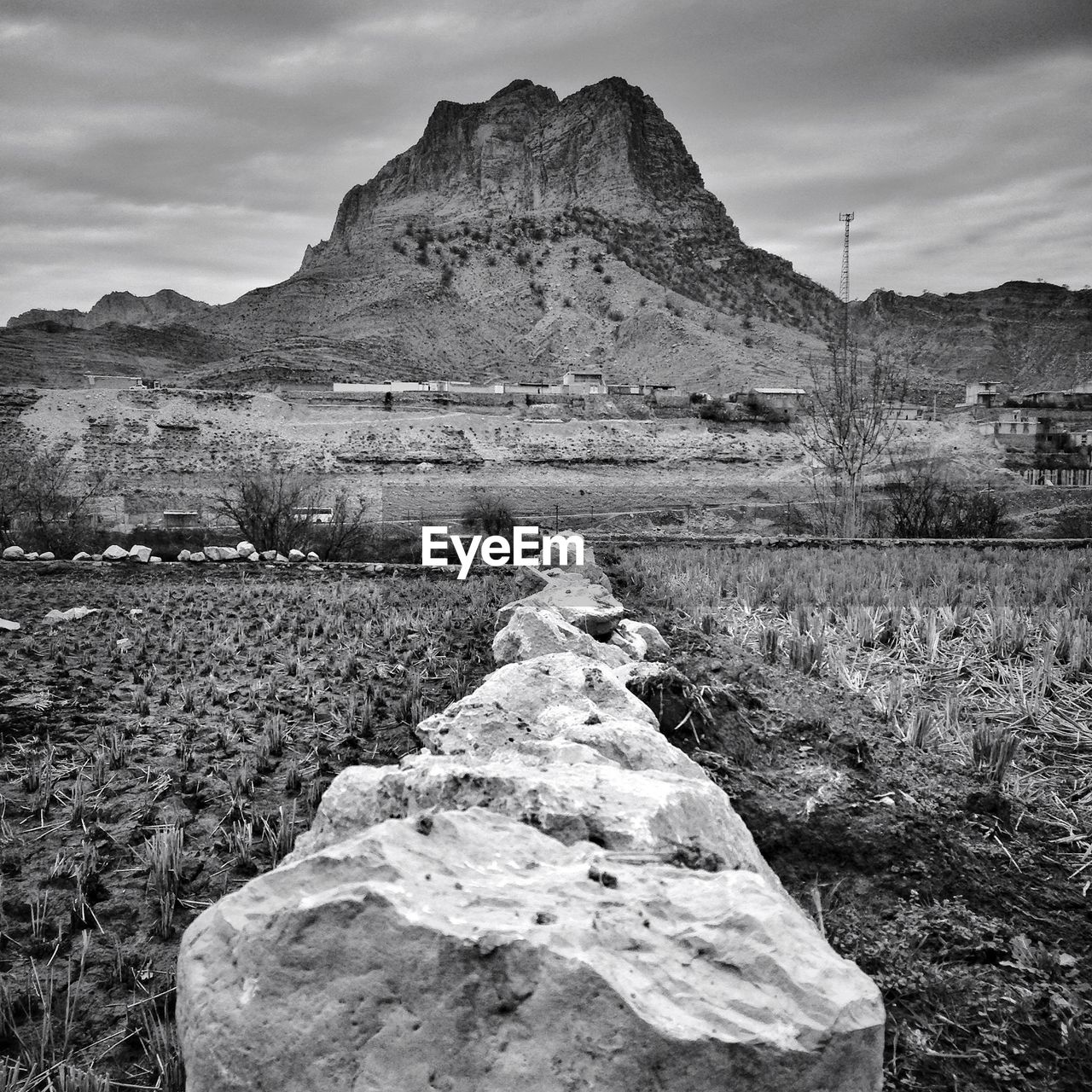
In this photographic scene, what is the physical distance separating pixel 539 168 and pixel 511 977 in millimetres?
137852

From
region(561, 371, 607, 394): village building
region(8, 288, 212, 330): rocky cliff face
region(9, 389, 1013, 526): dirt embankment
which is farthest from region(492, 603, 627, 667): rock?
region(8, 288, 212, 330): rocky cliff face

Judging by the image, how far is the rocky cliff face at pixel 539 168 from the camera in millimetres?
120312

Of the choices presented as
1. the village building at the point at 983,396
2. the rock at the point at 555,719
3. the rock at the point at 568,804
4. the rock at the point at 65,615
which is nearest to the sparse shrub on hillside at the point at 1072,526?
the rock at the point at 555,719

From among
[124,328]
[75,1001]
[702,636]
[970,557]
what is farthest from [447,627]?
[124,328]

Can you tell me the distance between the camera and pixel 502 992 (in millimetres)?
1339

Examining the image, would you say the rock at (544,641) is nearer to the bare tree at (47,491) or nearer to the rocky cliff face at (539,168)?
the bare tree at (47,491)

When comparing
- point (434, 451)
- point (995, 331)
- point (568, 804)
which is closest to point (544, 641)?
point (568, 804)

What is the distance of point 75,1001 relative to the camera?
223 cm

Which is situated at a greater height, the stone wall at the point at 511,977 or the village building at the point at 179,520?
the stone wall at the point at 511,977

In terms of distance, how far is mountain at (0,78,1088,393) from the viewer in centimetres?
7694

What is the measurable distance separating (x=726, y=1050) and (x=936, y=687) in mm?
4069

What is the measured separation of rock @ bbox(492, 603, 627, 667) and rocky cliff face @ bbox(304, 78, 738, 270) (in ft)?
395

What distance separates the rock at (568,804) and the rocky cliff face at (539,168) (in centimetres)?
12302

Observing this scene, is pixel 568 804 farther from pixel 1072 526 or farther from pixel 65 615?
pixel 1072 526
